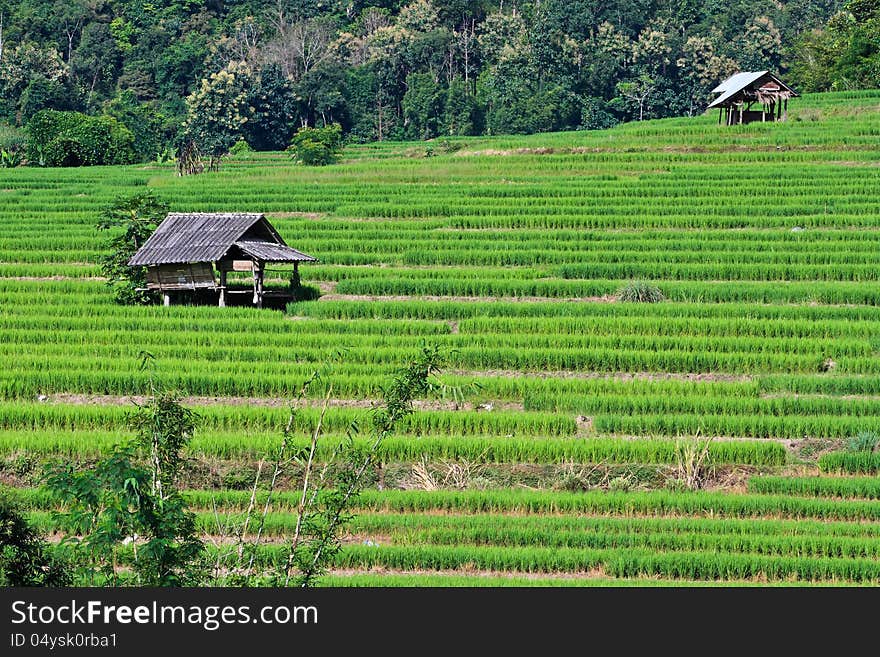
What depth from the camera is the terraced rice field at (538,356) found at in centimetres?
1848

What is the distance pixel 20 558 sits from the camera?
13383 millimetres

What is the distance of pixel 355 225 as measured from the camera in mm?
37500

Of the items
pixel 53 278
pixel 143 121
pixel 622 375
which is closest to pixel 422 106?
pixel 143 121

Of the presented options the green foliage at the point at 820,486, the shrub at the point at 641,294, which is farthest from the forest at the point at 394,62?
the green foliage at the point at 820,486

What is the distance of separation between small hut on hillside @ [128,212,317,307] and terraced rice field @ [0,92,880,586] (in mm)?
769

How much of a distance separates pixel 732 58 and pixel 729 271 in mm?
48848

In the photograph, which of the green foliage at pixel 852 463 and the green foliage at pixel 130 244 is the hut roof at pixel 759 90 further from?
the green foliage at pixel 852 463

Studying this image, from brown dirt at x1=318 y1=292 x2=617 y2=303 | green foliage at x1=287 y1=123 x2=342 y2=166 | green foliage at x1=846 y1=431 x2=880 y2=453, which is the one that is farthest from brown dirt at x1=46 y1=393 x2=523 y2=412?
green foliage at x1=287 y1=123 x2=342 y2=166

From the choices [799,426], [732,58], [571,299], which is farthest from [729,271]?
[732,58]

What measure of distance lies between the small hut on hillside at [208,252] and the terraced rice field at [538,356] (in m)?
0.77

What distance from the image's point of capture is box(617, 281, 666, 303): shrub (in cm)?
3006

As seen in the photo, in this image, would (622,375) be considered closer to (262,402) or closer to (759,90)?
(262,402)

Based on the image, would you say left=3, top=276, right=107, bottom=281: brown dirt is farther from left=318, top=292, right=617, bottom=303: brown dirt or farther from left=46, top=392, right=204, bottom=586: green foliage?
left=46, top=392, right=204, bottom=586: green foliage

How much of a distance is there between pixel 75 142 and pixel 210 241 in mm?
30483
